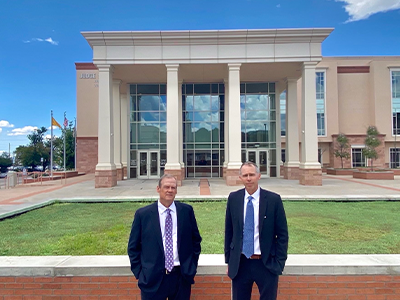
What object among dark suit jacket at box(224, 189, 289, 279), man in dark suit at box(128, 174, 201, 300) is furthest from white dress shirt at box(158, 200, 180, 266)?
→ dark suit jacket at box(224, 189, 289, 279)

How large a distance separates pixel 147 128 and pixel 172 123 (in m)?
6.49

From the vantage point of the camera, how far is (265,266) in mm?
2645

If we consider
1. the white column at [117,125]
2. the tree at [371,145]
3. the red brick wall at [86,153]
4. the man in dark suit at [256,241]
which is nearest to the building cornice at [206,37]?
the white column at [117,125]

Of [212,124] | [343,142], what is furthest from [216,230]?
[343,142]

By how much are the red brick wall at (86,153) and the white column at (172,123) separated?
16.3 meters

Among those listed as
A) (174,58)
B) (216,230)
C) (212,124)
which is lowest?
(216,230)

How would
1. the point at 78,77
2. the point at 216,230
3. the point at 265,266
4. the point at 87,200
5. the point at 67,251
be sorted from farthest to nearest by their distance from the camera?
the point at 78,77 < the point at 87,200 < the point at 216,230 < the point at 67,251 < the point at 265,266

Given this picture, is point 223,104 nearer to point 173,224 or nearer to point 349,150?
point 349,150

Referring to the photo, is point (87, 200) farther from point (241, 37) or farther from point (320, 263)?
point (241, 37)

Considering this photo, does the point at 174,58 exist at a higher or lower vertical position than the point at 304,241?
higher

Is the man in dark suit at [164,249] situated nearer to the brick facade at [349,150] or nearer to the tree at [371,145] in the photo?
the tree at [371,145]

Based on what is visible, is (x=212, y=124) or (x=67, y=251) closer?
(x=67, y=251)

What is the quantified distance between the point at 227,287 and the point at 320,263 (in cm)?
117

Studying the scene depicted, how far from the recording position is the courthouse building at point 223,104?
17219mm
